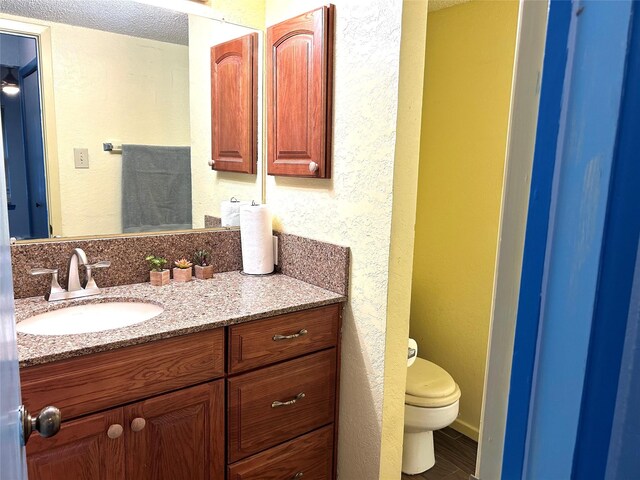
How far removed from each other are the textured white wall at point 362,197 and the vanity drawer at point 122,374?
0.51 m

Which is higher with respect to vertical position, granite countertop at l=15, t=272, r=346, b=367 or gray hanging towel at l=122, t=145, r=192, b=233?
gray hanging towel at l=122, t=145, r=192, b=233

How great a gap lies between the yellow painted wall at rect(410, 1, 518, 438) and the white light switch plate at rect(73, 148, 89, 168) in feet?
5.50

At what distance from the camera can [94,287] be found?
5.21 ft

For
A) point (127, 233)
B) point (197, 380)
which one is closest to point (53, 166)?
point (127, 233)

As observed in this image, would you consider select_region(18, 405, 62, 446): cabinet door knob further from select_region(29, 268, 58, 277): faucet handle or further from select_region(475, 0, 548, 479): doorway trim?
select_region(29, 268, 58, 277): faucet handle

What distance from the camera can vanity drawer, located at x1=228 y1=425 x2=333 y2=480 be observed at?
1.52m

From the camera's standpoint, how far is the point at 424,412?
2.02 m

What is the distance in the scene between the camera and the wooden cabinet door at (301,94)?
164 cm

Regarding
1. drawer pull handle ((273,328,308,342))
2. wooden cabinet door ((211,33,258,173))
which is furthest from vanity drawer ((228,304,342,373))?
wooden cabinet door ((211,33,258,173))

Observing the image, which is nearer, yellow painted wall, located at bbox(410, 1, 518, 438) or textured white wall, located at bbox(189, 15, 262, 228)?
textured white wall, located at bbox(189, 15, 262, 228)

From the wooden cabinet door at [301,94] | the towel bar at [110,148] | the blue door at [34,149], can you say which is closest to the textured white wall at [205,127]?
the wooden cabinet door at [301,94]

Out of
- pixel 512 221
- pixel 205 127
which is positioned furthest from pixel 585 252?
pixel 205 127

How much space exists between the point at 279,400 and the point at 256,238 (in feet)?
2.05

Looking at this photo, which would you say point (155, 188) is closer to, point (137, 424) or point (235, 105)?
point (235, 105)
